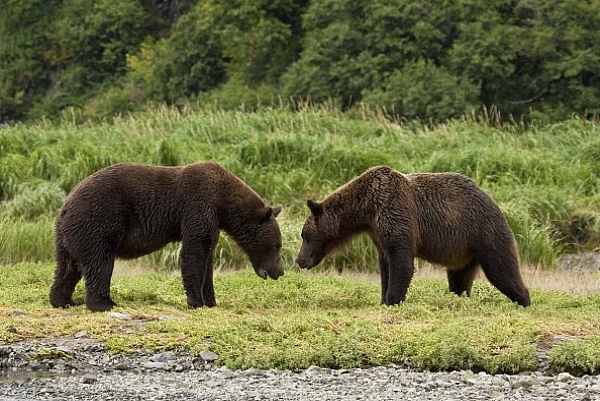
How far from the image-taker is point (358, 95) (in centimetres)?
3756

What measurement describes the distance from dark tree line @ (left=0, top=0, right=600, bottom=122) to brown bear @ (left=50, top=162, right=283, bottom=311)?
17.2m

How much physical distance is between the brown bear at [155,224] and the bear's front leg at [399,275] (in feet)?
4.36

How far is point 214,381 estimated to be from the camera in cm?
829

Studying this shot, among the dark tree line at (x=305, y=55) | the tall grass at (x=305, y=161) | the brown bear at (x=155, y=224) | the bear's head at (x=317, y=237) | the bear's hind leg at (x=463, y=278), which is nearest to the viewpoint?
the brown bear at (x=155, y=224)

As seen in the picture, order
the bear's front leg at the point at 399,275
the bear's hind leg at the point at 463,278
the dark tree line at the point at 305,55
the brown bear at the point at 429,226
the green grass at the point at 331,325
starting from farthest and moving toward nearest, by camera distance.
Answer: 1. the dark tree line at the point at 305,55
2. the bear's hind leg at the point at 463,278
3. the brown bear at the point at 429,226
4. the bear's front leg at the point at 399,275
5. the green grass at the point at 331,325

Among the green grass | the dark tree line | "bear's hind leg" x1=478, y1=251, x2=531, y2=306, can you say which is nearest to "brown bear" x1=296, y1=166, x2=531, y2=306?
"bear's hind leg" x1=478, y1=251, x2=531, y2=306

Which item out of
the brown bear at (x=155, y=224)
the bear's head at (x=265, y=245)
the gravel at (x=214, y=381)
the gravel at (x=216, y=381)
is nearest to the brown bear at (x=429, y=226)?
the bear's head at (x=265, y=245)

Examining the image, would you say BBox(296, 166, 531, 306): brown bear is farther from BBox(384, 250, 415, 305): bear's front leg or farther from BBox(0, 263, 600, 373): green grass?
BBox(0, 263, 600, 373): green grass

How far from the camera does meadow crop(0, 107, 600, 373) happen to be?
8.85 metres

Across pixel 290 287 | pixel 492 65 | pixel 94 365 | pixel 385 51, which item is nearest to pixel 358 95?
pixel 385 51

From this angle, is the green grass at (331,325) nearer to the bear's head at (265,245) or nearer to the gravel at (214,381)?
the gravel at (214,381)

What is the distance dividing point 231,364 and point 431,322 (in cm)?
191

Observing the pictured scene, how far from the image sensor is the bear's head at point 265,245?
36.9 ft

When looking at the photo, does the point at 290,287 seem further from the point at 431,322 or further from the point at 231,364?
the point at 231,364
